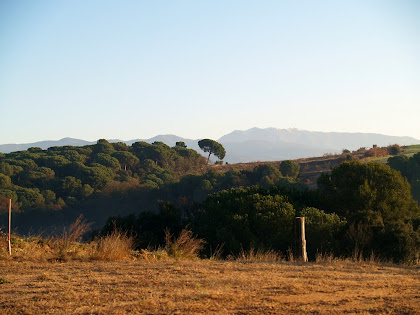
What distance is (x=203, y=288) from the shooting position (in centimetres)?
731

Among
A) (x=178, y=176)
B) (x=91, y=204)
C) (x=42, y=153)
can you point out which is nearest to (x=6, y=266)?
(x=91, y=204)

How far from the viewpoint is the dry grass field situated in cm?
612

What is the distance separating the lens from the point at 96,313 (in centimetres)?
588

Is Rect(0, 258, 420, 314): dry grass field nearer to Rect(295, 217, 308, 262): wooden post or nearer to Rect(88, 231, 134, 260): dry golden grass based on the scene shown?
Rect(88, 231, 134, 260): dry golden grass

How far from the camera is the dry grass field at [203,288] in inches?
241

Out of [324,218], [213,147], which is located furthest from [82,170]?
[324,218]

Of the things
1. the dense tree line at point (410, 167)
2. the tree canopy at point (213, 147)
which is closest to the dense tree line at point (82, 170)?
the tree canopy at point (213, 147)

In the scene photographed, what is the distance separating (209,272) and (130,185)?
47684 mm

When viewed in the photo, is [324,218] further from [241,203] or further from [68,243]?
[68,243]

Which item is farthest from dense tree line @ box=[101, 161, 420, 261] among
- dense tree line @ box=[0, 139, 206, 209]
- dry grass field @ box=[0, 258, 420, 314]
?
dense tree line @ box=[0, 139, 206, 209]

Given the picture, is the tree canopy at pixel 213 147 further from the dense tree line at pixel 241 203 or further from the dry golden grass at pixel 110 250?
the dry golden grass at pixel 110 250

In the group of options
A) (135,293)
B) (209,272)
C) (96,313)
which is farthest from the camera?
(209,272)

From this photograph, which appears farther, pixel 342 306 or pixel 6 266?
pixel 6 266

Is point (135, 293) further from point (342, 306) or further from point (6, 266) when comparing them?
point (6, 266)
